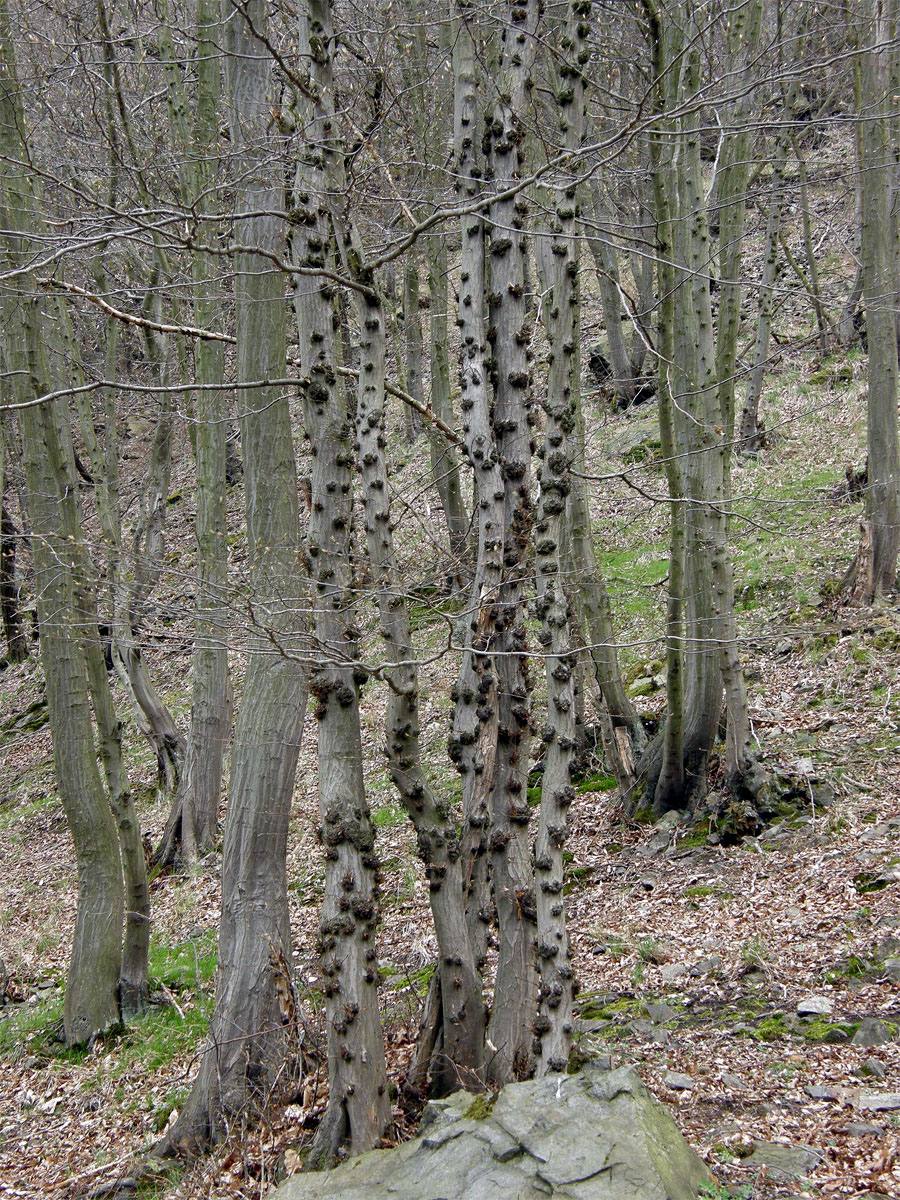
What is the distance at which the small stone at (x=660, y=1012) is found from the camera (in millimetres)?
5223

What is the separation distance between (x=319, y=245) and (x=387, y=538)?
1.64m

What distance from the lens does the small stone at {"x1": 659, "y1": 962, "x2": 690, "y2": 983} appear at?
5707mm

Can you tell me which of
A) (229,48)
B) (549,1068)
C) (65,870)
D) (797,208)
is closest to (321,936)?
(549,1068)

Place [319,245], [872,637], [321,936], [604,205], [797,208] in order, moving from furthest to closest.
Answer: [797,208] → [604,205] → [872,637] → [319,245] → [321,936]

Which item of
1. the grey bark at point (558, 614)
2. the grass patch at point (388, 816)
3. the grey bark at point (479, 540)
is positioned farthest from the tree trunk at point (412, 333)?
the grey bark at point (558, 614)

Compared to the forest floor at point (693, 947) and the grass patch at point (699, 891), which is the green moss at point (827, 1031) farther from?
the grass patch at point (699, 891)

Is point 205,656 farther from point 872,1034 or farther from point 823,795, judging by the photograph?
point 872,1034

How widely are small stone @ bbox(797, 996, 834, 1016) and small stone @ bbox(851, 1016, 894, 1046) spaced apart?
0.93ft

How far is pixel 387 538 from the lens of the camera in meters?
4.75

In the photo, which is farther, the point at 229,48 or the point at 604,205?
the point at 604,205

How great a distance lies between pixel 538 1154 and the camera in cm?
350

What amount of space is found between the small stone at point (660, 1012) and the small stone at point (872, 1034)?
1.07 metres

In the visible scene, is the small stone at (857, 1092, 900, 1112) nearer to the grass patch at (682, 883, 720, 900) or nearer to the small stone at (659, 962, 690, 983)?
the small stone at (659, 962, 690, 983)

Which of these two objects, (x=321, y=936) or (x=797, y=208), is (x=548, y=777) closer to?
(x=321, y=936)
